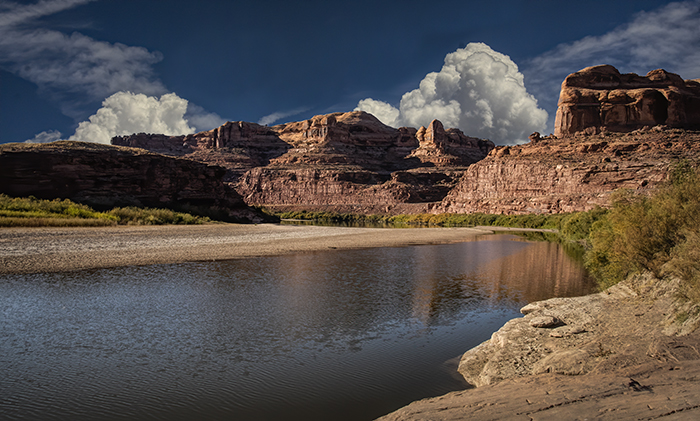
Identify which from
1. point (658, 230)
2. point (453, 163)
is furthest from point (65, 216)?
point (453, 163)

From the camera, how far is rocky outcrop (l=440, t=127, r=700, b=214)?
55844mm

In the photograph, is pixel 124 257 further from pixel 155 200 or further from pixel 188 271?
pixel 155 200

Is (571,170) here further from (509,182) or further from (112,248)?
(112,248)

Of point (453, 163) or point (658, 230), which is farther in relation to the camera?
point (453, 163)

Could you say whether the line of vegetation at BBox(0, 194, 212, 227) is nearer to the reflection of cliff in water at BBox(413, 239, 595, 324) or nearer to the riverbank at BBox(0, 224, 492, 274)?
the riverbank at BBox(0, 224, 492, 274)

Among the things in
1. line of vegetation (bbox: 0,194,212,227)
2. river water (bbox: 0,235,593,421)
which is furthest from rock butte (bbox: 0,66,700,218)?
river water (bbox: 0,235,593,421)

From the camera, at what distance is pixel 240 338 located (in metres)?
9.06

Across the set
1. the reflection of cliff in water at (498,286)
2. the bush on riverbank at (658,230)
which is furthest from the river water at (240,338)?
the bush on riverbank at (658,230)

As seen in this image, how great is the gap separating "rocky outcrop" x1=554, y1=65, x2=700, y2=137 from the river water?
254 feet

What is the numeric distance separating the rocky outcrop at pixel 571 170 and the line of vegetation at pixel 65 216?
45.4 m

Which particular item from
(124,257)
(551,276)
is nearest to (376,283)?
(551,276)

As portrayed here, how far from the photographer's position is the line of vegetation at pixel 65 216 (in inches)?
1127

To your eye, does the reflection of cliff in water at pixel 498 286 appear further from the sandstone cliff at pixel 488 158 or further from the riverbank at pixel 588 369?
the sandstone cliff at pixel 488 158

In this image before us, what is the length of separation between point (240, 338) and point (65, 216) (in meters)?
32.0
